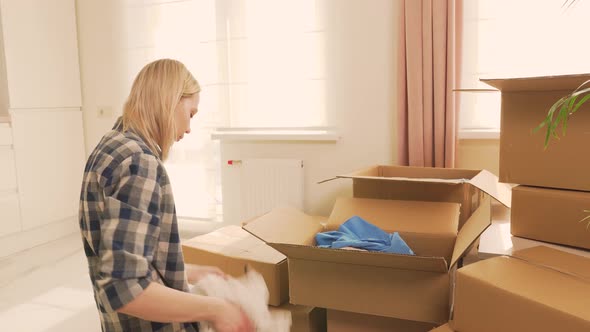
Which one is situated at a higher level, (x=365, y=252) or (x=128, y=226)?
(x=128, y=226)

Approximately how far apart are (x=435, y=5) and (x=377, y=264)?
1.69m

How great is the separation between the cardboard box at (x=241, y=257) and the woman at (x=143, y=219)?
763 mm

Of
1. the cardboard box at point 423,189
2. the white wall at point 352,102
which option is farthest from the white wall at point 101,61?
the cardboard box at point 423,189

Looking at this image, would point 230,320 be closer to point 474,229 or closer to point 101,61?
point 474,229

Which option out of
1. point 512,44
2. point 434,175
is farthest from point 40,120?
point 512,44

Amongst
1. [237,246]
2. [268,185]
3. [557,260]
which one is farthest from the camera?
[268,185]

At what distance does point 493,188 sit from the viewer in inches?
62.2

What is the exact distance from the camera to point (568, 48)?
2.53m

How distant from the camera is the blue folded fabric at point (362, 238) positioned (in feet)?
5.65

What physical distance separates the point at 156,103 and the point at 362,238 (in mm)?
1002

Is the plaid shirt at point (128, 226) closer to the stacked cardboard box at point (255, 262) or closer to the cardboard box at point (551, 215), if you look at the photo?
the stacked cardboard box at point (255, 262)

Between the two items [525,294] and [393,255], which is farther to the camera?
[393,255]

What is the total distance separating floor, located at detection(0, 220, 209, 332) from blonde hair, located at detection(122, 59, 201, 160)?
1.62 meters

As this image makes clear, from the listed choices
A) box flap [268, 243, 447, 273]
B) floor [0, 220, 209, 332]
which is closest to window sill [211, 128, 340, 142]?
floor [0, 220, 209, 332]
